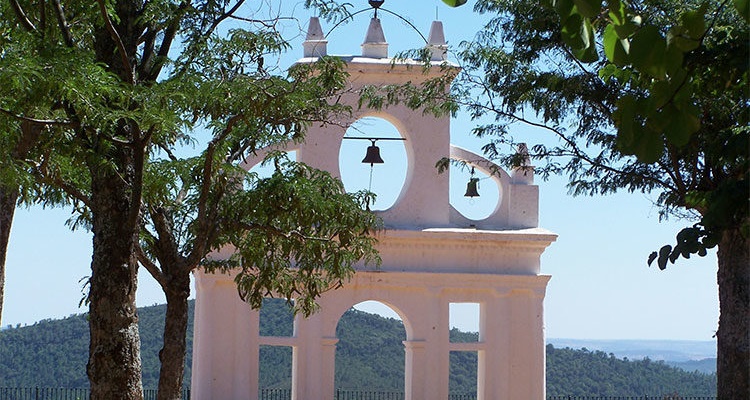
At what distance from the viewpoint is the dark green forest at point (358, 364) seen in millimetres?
31828

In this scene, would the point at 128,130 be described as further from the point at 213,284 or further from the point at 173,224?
the point at 213,284

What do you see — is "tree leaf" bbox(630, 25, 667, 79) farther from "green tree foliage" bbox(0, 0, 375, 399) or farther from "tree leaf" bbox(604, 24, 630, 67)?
"green tree foliage" bbox(0, 0, 375, 399)

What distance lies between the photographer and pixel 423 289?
17.6m

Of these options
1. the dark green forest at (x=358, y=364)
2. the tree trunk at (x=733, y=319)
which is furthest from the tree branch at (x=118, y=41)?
the dark green forest at (x=358, y=364)

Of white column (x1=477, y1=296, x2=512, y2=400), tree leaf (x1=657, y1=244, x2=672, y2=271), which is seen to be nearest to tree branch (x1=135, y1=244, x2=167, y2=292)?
tree leaf (x1=657, y1=244, x2=672, y2=271)

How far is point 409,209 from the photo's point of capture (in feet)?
57.9

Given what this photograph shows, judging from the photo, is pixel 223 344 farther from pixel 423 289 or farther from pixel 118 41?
pixel 118 41

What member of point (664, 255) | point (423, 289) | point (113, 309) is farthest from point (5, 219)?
point (664, 255)

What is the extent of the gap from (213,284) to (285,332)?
15.8 m

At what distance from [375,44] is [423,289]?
3.37m

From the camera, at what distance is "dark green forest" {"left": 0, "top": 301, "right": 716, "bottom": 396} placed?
31.8 m

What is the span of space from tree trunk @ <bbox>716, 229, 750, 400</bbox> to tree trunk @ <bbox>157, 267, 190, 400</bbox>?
15.5 ft

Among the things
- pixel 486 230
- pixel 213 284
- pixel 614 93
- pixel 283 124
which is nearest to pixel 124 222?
pixel 283 124

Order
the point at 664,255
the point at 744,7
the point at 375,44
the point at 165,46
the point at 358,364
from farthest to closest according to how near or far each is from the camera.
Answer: the point at 358,364
the point at 375,44
the point at 165,46
the point at 664,255
the point at 744,7
